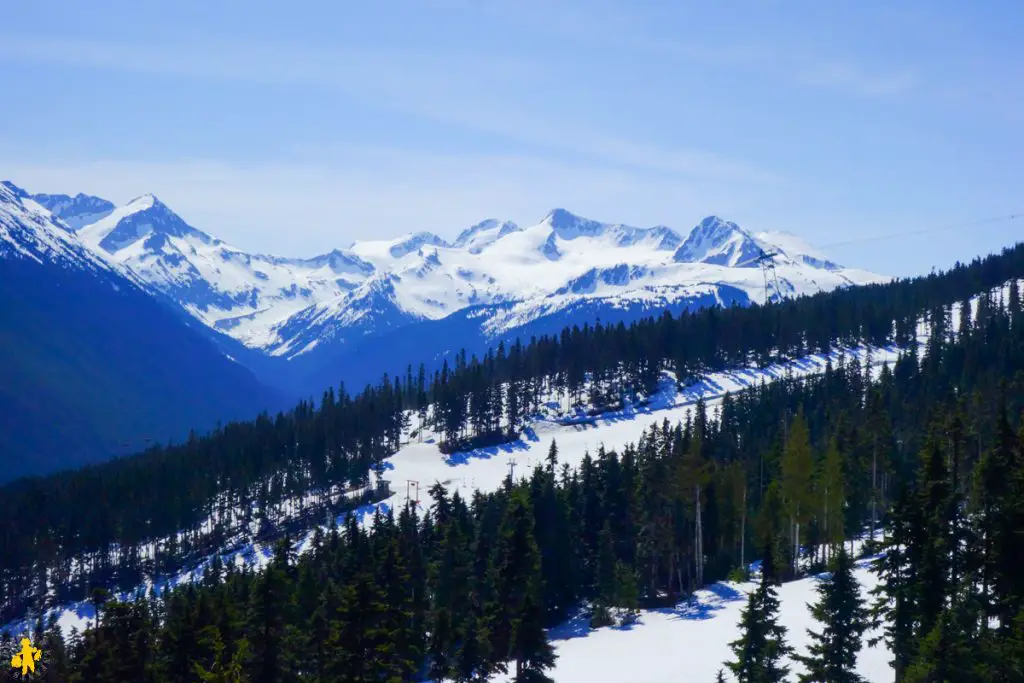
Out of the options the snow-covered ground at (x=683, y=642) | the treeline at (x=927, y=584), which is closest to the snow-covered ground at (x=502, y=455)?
the snow-covered ground at (x=683, y=642)

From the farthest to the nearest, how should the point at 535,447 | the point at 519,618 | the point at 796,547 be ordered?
the point at 535,447, the point at 796,547, the point at 519,618

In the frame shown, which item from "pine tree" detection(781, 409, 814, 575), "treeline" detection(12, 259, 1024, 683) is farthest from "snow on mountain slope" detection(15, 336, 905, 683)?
"pine tree" detection(781, 409, 814, 575)

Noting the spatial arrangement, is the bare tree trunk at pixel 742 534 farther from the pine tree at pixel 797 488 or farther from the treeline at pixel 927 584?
the treeline at pixel 927 584

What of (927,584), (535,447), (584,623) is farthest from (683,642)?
(535,447)

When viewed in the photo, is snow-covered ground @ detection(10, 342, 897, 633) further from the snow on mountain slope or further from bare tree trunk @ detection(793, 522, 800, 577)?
bare tree trunk @ detection(793, 522, 800, 577)

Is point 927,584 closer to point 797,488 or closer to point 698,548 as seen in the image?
point 797,488

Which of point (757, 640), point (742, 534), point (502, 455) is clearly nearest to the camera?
point (757, 640)

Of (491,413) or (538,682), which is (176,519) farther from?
(538,682)

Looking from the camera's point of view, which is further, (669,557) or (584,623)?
(669,557)

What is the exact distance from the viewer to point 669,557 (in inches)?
3248

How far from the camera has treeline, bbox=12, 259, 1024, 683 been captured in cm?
3972

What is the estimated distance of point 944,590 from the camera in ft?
130

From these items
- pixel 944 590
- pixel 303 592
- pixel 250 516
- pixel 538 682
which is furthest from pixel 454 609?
pixel 250 516

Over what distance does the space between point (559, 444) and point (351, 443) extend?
4020cm
